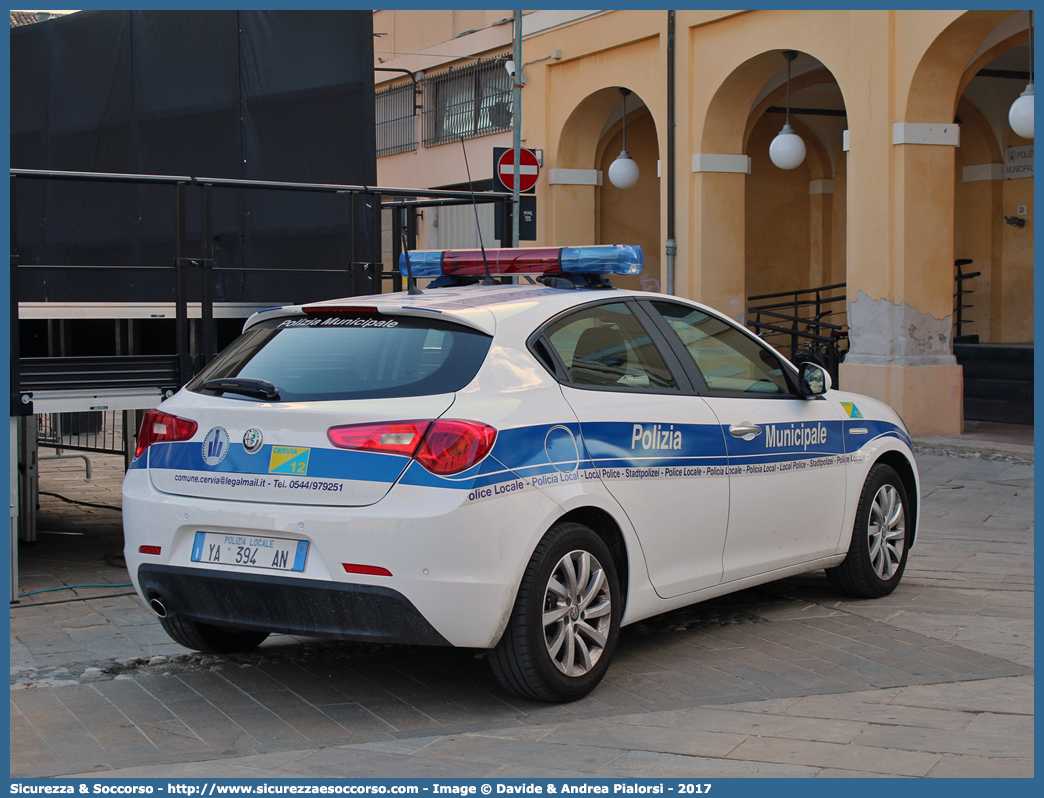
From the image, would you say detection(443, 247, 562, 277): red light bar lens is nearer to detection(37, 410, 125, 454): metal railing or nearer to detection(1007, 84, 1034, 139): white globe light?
detection(37, 410, 125, 454): metal railing

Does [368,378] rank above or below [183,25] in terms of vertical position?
below

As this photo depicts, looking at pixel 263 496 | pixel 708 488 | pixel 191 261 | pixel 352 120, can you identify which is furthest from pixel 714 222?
pixel 263 496

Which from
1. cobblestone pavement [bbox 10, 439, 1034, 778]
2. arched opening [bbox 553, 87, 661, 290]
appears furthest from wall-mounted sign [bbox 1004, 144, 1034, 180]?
cobblestone pavement [bbox 10, 439, 1034, 778]

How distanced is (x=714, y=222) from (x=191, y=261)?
11.1m

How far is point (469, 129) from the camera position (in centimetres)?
2456

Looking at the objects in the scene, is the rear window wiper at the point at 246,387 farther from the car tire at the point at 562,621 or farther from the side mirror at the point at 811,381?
the side mirror at the point at 811,381

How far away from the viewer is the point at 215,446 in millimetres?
4543

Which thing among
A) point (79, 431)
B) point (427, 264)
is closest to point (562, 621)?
point (427, 264)

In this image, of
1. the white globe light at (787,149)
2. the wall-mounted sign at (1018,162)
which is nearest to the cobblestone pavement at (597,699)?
the white globe light at (787,149)

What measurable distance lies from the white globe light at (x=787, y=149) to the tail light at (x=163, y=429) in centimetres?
1307

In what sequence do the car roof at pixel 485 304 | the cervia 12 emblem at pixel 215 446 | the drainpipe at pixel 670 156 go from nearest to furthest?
the cervia 12 emblem at pixel 215 446 → the car roof at pixel 485 304 → the drainpipe at pixel 670 156

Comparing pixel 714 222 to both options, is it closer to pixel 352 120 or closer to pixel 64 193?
pixel 352 120

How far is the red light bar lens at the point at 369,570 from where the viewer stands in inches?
164

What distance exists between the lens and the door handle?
537 cm
